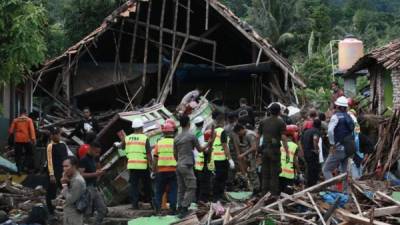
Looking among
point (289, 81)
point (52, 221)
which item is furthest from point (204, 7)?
point (52, 221)

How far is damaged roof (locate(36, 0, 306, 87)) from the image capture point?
78.0ft

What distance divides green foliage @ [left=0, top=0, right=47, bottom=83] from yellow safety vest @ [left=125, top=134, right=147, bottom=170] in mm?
2858

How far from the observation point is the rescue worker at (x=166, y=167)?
590 inches

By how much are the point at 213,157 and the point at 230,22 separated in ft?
31.3

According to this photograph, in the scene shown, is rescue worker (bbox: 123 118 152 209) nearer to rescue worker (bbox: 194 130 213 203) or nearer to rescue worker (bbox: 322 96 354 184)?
rescue worker (bbox: 194 130 213 203)

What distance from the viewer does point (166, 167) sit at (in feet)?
49.2

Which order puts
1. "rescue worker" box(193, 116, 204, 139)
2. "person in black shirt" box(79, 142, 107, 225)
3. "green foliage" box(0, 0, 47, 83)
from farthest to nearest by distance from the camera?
"green foliage" box(0, 0, 47, 83) < "rescue worker" box(193, 116, 204, 139) < "person in black shirt" box(79, 142, 107, 225)

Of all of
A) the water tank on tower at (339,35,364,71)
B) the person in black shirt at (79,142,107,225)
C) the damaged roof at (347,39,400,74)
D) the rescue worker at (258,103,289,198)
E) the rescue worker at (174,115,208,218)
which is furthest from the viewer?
the water tank on tower at (339,35,364,71)

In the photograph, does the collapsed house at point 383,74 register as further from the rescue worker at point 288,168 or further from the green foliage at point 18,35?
the green foliage at point 18,35

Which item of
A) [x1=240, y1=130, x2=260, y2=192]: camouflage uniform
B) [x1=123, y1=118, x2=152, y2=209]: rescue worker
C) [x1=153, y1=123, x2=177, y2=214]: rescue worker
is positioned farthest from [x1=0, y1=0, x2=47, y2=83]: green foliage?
[x1=240, y1=130, x2=260, y2=192]: camouflage uniform

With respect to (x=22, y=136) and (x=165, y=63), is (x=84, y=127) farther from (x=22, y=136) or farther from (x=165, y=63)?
(x=165, y=63)

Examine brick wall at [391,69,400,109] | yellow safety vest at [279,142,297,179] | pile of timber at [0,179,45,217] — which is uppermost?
brick wall at [391,69,400,109]

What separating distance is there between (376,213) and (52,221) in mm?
6484

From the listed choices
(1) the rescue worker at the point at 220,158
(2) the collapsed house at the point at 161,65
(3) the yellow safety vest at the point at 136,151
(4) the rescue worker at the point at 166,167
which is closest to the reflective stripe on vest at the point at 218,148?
(1) the rescue worker at the point at 220,158
